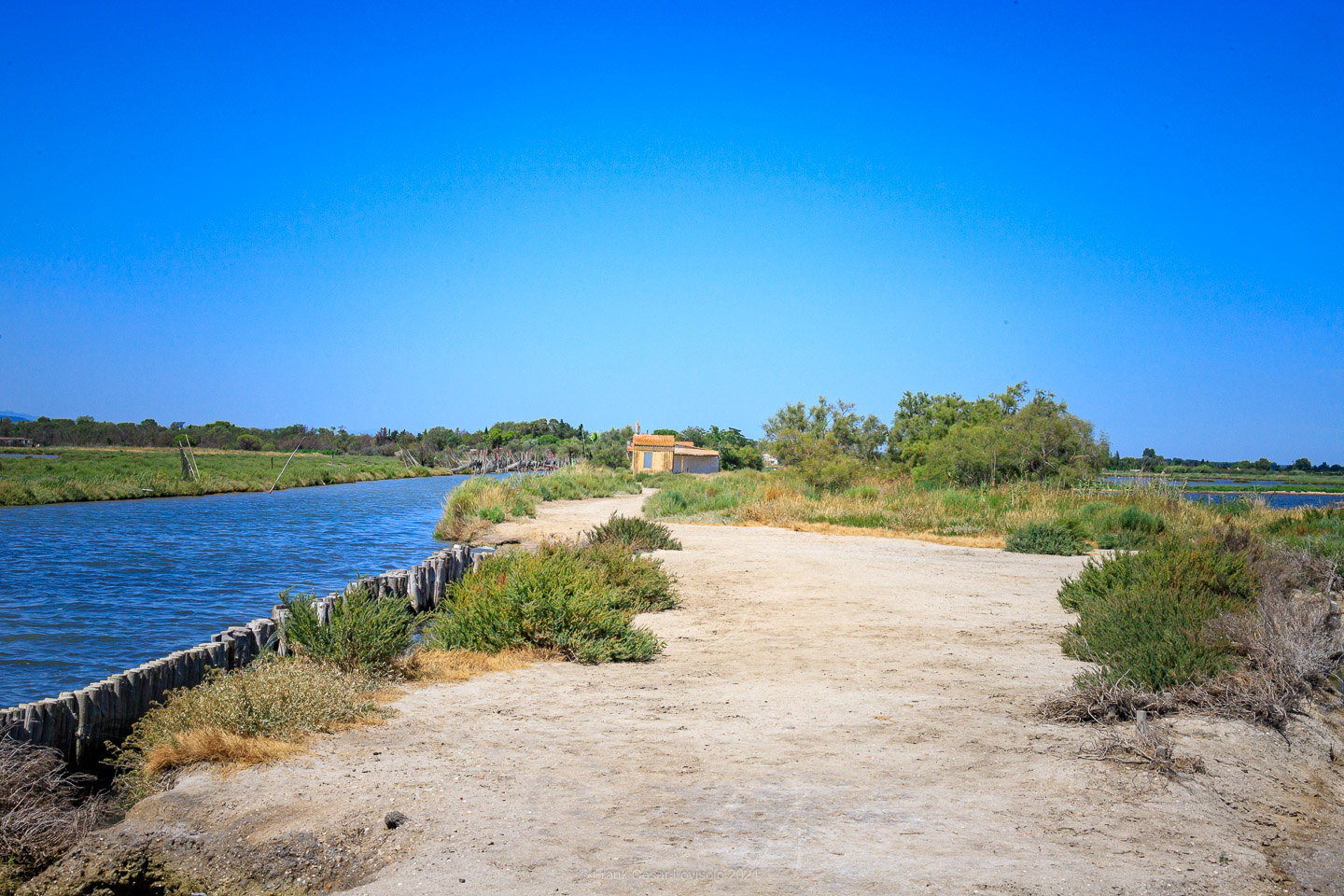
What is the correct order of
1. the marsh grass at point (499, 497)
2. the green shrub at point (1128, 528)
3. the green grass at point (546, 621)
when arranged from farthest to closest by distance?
the marsh grass at point (499, 497) → the green shrub at point (1128, 528) → the green grass at point (546, 621)

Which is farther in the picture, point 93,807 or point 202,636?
point 202,636

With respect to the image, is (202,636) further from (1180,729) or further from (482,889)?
(1180,729)

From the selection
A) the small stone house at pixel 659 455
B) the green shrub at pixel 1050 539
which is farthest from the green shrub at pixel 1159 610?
the small stone house at pixel 659 455

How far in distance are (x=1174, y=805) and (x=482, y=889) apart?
3872 mm

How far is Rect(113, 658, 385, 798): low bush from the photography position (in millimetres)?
5473

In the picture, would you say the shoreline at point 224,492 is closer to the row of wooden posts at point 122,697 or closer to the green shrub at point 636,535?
the green shrub at point 636,535

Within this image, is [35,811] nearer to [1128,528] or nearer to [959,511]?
[1128,528]

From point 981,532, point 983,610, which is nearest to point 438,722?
point 983,610

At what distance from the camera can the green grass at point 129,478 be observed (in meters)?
37.9

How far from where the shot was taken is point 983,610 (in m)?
12.1

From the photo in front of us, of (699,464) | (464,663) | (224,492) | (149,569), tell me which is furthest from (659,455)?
(464,663)

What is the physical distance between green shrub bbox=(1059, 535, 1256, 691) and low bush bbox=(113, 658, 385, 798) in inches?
229

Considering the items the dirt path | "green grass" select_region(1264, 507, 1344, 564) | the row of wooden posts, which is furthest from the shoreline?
"green grass" select_region(1264, 507, 1344, 564)

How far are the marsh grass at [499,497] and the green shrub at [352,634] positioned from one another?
16898 mm
